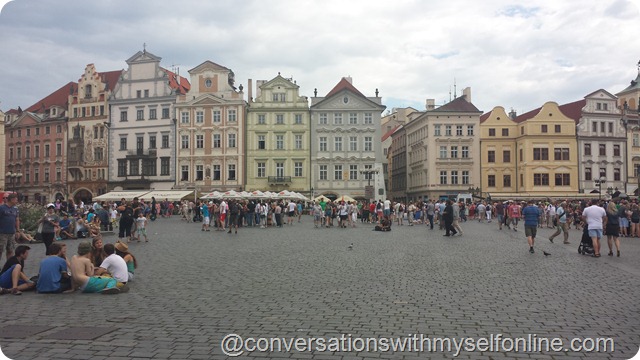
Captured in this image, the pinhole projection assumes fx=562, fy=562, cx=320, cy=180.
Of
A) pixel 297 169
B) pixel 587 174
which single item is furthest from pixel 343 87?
pixel 587 174

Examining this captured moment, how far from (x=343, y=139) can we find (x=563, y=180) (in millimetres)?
26225

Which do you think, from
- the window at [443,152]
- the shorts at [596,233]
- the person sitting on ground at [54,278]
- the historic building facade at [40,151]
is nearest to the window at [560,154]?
the window at [443,152]

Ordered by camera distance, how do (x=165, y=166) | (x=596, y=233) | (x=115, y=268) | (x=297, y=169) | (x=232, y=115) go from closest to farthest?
(x=115, y=268), (x=596, y=233), (x=232, y=115), (x=297, y=169), (x=165, y=166)

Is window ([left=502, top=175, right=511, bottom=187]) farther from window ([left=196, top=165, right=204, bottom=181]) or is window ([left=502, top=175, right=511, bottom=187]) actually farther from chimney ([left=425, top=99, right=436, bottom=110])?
window ([left=196, top=165, right=204, bottom=181])

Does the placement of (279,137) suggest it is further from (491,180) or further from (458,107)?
(491,180)

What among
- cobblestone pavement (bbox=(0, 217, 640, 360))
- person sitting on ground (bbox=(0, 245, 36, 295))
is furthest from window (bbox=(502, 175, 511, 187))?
person sitting on ground (bbox=(0, 245, 36, 295))

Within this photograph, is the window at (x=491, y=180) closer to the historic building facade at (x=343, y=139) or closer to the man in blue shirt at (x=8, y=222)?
the historic building facade at (x=343, y=139)

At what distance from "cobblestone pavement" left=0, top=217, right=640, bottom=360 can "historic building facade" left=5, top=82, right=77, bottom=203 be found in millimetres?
59033

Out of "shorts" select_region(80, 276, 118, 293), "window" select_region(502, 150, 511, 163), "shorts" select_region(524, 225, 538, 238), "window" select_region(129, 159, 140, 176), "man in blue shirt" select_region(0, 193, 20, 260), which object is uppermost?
"window" select_region(502, 150, 511, 163)

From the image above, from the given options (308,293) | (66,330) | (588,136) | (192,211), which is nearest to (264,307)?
(308,293)

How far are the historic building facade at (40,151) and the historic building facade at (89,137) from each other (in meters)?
1.20

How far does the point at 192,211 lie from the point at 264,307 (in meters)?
38.3

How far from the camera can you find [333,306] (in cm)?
832

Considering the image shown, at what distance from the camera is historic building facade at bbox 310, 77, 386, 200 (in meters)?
64.1
